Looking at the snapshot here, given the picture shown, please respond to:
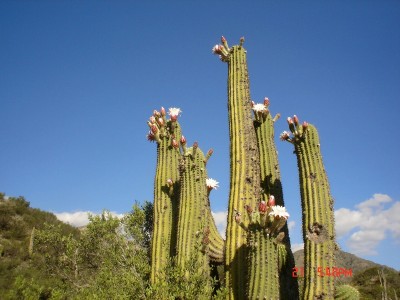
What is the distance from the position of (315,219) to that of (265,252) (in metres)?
1.33

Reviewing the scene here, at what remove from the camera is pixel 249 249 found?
5.24 m

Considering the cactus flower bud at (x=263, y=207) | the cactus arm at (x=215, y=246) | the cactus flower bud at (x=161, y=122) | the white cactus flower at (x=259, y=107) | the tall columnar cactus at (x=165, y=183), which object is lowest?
the cactus arm at (x=215, y=246)

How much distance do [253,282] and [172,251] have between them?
2.45m

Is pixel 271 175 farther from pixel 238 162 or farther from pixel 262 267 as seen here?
pixel 262 267

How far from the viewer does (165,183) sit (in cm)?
766

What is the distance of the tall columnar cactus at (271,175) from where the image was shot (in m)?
6.31

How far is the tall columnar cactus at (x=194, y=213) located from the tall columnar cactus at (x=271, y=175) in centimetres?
119

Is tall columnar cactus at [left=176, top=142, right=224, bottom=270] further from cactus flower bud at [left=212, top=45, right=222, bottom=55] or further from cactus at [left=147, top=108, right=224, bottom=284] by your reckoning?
cactus flower bud at [left=212, top=45, right=222, bottom=55]

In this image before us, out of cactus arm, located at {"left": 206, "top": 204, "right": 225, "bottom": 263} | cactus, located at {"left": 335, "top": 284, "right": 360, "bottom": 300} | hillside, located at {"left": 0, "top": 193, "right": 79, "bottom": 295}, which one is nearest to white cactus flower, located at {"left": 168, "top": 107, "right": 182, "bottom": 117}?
cactus arm, located at {"left": 206, "top": 204, "right": 225, "bottom": 263}

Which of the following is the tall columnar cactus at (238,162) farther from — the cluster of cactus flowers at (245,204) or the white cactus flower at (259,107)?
the white cactus flower at (259,107)

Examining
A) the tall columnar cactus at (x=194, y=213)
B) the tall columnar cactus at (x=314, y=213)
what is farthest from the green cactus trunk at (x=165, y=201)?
the tall columnar cactus at (x=314, y=213)

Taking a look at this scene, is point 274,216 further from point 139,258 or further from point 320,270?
point 139,258

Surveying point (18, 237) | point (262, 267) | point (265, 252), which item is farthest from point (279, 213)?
point (18, 237)

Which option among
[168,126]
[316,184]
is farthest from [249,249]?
[168,126]
